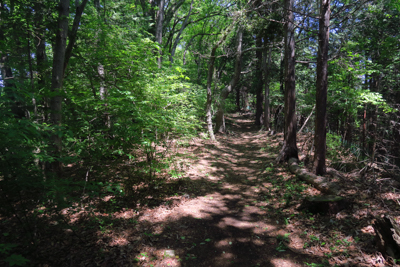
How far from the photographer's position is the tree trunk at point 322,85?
572 cm

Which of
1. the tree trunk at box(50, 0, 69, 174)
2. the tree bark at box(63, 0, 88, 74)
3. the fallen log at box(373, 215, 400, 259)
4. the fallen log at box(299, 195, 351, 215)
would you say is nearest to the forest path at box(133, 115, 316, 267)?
the fallen log at box(299, 195, 351, 215)

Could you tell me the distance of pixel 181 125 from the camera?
526 cm

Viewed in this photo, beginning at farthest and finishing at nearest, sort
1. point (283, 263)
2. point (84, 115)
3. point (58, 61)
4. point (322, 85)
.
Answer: point (322, 85), point (84, 115), point (58, 61), point (283, 263)

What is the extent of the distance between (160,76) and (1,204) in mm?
4499

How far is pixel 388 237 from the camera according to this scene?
2.91m

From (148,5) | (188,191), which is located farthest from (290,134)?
(148,5)

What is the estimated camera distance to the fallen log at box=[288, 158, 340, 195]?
16.2 feet

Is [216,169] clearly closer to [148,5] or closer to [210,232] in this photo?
[210,232]

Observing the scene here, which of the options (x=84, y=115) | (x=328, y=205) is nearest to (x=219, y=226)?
(x=328, y=205)

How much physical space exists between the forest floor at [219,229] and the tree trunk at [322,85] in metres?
0.85

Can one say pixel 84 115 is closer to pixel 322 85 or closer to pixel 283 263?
pixel 283 263

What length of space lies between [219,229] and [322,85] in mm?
5032

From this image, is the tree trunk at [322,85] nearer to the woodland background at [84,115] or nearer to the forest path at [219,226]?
the woodland background at [84,115]

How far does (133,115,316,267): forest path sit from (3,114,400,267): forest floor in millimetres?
18
